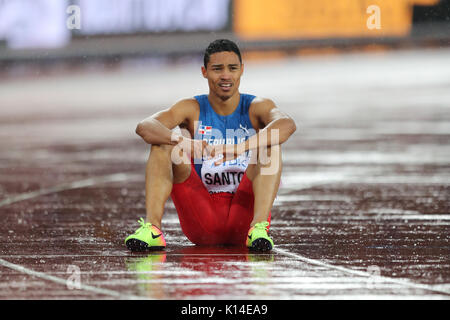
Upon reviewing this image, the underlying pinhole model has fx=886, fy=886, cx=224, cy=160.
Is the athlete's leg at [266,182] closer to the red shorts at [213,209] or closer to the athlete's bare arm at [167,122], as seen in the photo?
the red shorts at [213,209]

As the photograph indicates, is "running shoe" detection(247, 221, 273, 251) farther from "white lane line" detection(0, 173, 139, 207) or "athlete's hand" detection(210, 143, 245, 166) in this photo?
"white lane line" detection(0, 173, 139, 207)

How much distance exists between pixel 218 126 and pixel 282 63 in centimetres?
1477

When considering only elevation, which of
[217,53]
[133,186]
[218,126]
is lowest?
[133,186]

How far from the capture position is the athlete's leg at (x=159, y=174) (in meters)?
4.14

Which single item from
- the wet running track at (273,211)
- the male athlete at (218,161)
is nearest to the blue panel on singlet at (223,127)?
the male athlete at (218,161)

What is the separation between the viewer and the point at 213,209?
4.29 metres

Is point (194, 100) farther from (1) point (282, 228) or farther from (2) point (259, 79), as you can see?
(2) point (259, 79)

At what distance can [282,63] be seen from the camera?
18.9 meters

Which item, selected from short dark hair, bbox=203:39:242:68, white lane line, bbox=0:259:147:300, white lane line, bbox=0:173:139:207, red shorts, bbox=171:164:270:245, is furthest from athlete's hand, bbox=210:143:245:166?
white lane line, bbox=0:173:139:207

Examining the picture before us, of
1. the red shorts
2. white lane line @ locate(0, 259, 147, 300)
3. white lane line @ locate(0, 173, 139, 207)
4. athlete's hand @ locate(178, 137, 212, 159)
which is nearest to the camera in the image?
white lane line @ locate(0, 259, 147, 300)

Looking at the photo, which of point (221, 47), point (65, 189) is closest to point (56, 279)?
point (221, 47)

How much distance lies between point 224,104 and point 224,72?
19 centimetres

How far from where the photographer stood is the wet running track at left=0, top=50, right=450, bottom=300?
351cm
